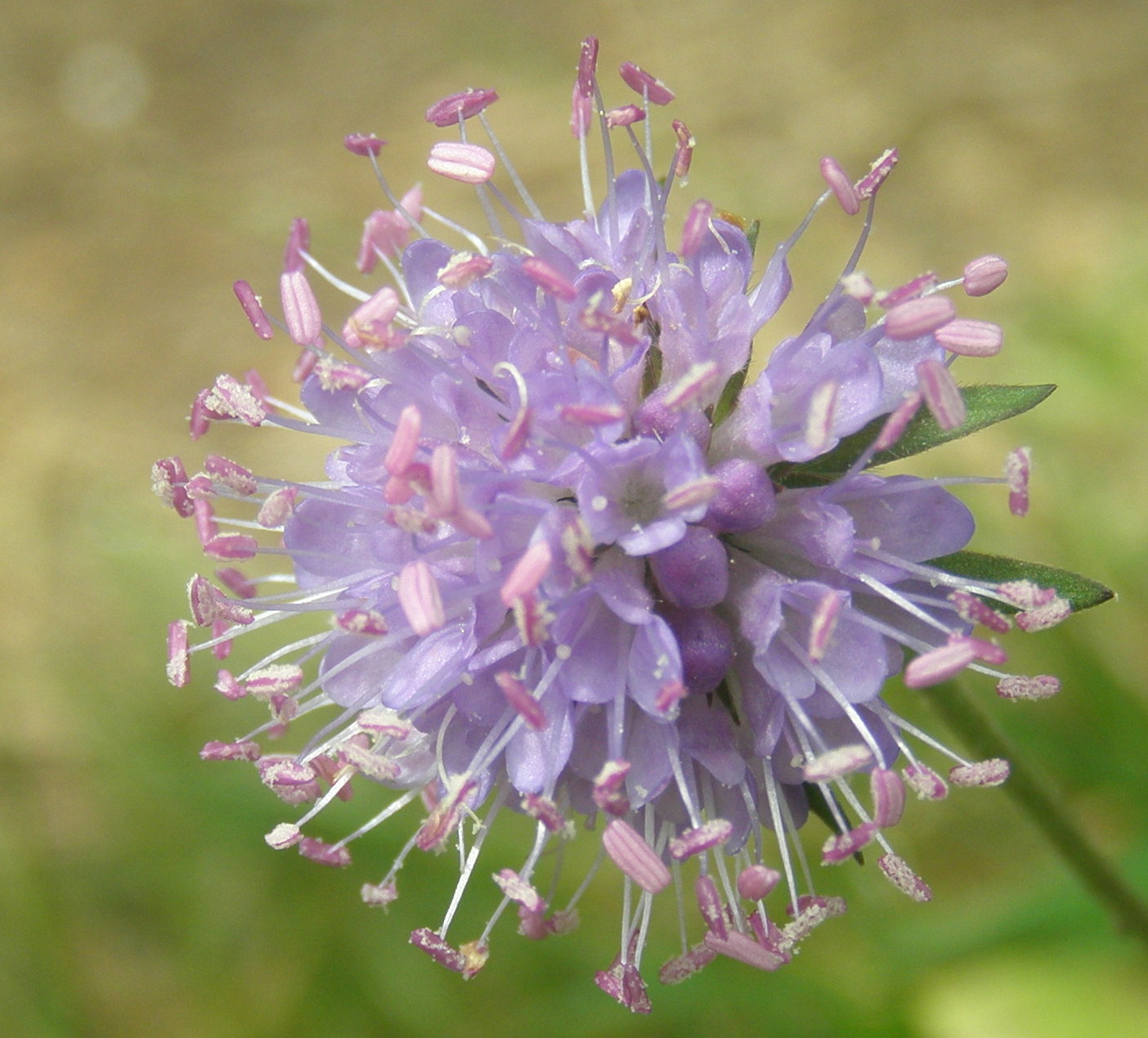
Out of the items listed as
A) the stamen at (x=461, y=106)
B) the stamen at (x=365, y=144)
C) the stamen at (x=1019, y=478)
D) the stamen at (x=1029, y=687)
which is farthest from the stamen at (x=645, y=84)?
the stamen at (x=1029, y=687)

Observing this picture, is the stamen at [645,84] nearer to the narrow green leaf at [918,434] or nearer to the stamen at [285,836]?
the narrow green leaf at [918,434]

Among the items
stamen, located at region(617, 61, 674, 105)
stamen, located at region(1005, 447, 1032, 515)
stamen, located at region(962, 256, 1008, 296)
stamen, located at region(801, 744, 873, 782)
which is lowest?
stamen, located at region(801, 744, 873, 782)

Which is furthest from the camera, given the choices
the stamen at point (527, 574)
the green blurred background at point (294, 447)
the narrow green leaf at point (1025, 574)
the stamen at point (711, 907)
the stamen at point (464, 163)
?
the green blurred background at point (294, 447)

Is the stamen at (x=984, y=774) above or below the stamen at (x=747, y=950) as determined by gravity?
above

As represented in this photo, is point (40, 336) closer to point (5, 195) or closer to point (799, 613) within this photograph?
point (5, 195)

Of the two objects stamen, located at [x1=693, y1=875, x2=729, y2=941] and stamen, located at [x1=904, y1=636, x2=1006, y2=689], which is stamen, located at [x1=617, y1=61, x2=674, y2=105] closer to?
stamen, located at [x1=904, y1=636, x2=1006, y2=689]

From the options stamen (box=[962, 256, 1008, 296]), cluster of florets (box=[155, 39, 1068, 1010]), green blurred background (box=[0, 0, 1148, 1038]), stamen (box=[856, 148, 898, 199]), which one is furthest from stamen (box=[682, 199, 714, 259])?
green blurred background (box=[0, 0, 1148, 1038])
